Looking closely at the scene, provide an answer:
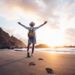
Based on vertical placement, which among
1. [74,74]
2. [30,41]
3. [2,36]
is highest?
[2,36]

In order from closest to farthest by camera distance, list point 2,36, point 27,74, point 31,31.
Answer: point 27,74, point 31,31, point 2,36

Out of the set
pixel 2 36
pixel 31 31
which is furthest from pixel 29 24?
pixel 2 36

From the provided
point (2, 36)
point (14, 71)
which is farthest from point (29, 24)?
point (2, 36)

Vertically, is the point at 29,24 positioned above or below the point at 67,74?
above

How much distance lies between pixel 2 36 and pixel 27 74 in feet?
325

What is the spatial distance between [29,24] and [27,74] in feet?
19.7

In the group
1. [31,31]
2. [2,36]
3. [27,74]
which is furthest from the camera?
[2,36]

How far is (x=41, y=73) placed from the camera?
207 inches

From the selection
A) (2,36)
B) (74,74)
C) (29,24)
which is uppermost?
(2,36)

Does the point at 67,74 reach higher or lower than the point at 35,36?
lower

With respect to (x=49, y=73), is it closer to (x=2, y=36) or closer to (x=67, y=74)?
(x=67, y=74)

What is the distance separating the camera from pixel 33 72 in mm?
5375

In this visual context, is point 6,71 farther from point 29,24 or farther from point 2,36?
point 2,36

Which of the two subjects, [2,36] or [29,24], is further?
[2,36]
